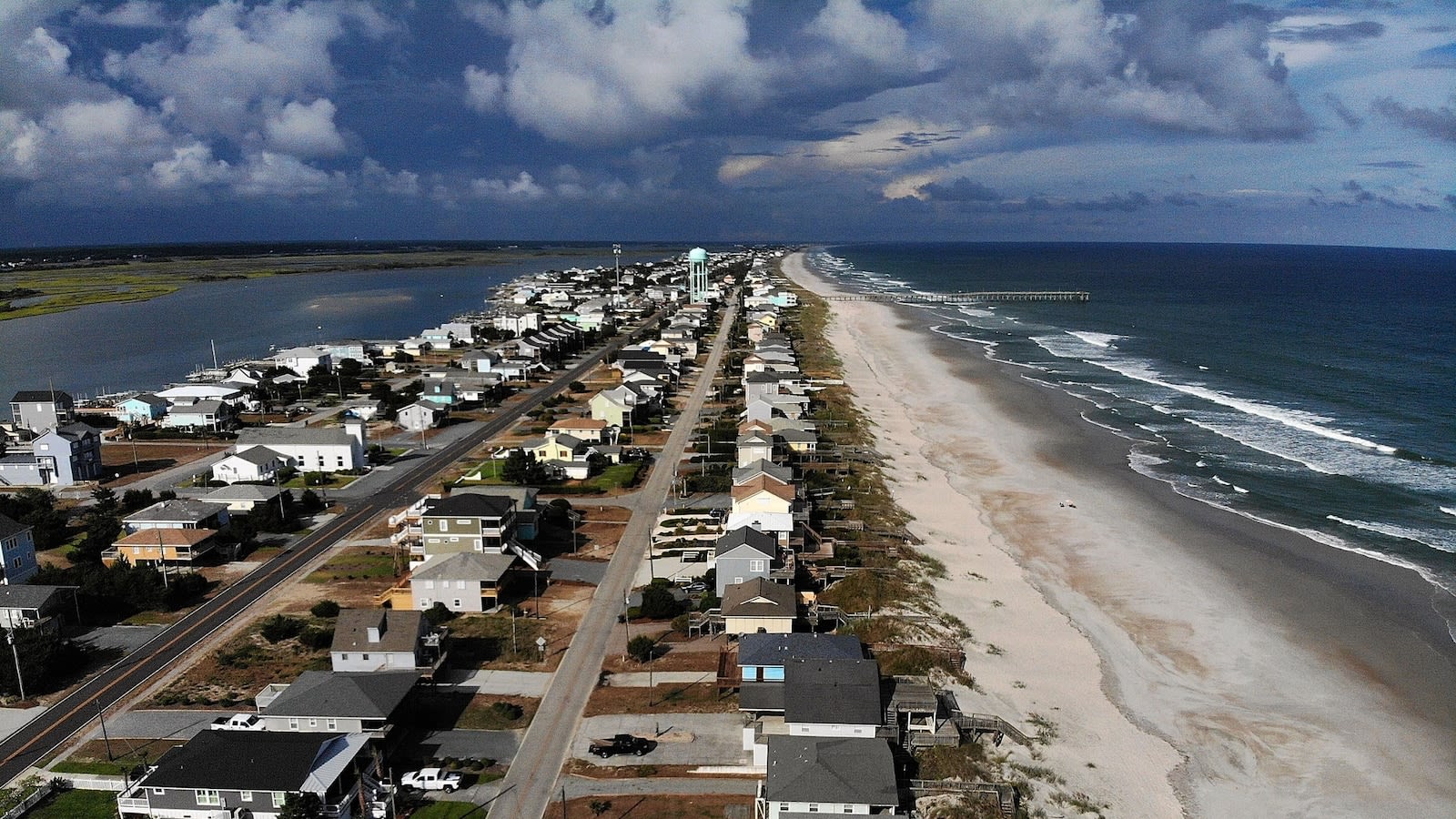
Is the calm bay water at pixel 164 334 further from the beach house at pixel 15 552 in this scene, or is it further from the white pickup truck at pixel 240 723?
the white pickup truck at pixel 240 723

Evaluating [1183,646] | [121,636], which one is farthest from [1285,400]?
[121,636]

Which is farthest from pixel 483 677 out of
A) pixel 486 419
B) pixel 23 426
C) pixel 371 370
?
pixel 371 370

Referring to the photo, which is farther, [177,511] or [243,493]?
[243,493]

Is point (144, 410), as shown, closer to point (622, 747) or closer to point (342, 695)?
point (342, 695)

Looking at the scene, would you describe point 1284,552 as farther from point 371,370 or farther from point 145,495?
point 371,370

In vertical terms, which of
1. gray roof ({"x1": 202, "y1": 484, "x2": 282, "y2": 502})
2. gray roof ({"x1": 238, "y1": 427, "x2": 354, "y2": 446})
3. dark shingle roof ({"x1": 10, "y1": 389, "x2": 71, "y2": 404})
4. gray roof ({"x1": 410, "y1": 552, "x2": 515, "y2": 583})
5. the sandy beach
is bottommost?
the sandy beach

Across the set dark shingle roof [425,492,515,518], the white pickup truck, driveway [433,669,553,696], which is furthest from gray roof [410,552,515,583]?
the white pickup truck

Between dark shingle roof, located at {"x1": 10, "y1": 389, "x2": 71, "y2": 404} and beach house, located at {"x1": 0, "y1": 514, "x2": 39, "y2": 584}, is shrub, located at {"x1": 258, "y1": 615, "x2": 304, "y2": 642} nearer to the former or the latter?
beach house, located at {"x1": 0, "y1": 514, "x2": 39, "y2": 584}
